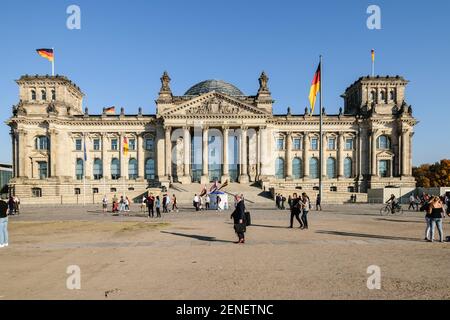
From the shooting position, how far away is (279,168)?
71.8 meters

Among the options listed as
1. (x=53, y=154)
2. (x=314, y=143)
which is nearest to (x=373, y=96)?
(x=314, y=143)

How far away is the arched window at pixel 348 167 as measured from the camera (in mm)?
72438

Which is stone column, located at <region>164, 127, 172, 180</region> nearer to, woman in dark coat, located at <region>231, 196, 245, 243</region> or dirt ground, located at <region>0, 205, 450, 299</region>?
dirt ground, located at <region>0, 205, 450, 299</region>

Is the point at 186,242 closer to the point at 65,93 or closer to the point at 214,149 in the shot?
the point at 214,149

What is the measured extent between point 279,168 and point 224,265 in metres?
62.1

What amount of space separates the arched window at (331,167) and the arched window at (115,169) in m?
47.8

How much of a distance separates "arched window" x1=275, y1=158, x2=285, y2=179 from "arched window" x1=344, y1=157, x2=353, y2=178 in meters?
14.5

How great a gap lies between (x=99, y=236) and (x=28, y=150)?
60761 mm

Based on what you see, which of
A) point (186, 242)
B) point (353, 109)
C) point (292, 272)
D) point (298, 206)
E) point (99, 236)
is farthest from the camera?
point (353, 109)

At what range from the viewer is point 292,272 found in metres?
9.94

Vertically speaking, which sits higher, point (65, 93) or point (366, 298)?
point (65, 93)

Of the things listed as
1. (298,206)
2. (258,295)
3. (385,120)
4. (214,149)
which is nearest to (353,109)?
(385,120)

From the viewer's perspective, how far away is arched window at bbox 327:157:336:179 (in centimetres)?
7244
